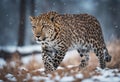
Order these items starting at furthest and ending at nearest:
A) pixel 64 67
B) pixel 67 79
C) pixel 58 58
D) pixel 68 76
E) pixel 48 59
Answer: pixel 64 67 < pixel 48 59 < pixel 58 58 < pixel 68 76 < pixel 67 79

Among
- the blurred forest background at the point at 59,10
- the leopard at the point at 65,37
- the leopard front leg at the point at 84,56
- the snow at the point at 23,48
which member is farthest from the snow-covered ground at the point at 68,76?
the snow at the point at 23,48

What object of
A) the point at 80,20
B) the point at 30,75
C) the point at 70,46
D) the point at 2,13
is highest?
the point at 2,13

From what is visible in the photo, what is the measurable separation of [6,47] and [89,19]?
2.66m

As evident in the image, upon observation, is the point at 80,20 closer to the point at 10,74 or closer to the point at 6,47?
the point at 10,74

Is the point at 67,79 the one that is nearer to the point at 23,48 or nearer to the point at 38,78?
the point at 38,78

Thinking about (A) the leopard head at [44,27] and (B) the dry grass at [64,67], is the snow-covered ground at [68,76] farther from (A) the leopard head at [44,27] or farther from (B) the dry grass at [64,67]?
(A) the leopard head at [44,27]

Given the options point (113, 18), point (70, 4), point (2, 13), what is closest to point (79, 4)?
point (70, 4)

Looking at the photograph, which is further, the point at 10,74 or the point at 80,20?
the point at 80,20

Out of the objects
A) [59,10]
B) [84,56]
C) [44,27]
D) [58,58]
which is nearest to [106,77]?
[58,58]

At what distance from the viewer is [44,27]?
21.6ft

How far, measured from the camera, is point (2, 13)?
970cm

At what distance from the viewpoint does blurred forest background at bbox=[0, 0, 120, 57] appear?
8281mm

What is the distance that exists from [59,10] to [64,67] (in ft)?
5.01

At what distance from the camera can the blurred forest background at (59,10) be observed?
828 centimetres
